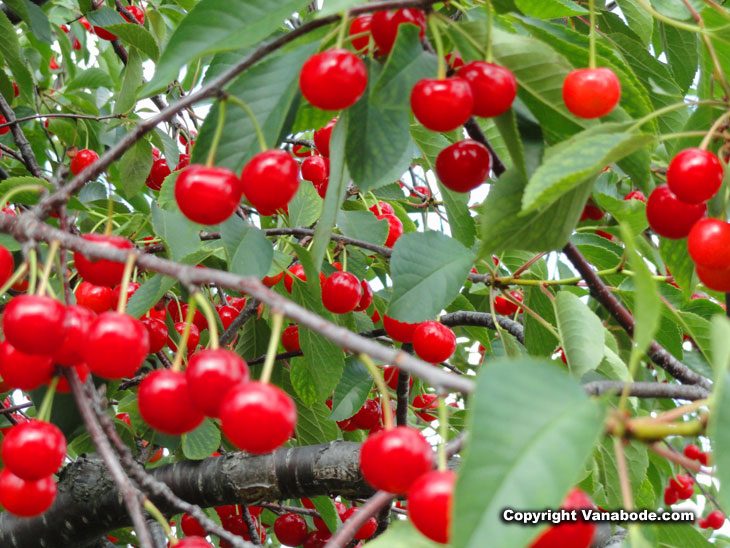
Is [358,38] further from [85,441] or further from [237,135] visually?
[85,441]

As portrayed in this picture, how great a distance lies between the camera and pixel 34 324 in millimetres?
886

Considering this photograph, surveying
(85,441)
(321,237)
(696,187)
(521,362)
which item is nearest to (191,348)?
(85,441)

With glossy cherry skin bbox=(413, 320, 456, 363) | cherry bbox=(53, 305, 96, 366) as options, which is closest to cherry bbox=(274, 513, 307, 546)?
glossy cherry skin bbox=(413, 320, 456, 363)

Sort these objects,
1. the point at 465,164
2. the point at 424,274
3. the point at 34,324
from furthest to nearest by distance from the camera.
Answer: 1. the point at 424,274
2. the point at 465,164
3. the point at 34,324

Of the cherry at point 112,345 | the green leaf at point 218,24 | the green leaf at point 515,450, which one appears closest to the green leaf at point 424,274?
the green leaf at point 218,24

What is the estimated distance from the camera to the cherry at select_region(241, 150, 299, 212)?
1.02 m

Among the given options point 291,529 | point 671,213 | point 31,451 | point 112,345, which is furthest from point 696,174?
point 291,529

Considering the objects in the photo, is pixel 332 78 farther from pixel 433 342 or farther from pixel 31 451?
pixel 433 342

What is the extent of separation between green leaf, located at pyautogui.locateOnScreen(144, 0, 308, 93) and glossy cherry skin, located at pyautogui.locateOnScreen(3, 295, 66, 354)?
1.33ft

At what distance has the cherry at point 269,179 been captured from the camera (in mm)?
1023

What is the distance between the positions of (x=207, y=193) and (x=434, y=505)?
1.79 feet

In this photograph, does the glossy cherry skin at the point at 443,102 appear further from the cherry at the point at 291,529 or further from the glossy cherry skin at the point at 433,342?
the cherry at the point at 291,529

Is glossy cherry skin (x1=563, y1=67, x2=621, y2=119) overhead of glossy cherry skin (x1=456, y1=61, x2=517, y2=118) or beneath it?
beneath

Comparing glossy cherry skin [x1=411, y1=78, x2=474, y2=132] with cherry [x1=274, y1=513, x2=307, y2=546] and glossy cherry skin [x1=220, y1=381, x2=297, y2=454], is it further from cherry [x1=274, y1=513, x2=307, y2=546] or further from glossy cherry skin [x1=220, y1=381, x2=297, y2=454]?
cherry [x1=274, y1=513, x2=307, y2=546]
